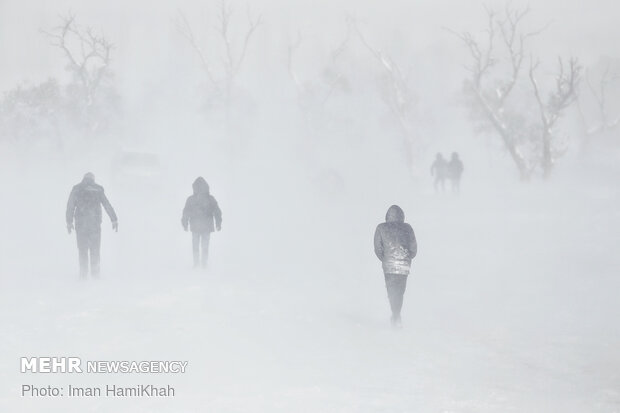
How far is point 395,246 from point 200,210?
5146mm

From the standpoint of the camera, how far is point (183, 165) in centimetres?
4362

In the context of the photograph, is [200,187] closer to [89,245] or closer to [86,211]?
[86,211]

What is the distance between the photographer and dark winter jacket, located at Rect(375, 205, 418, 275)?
350 inches

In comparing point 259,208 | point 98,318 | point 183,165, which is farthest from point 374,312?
point 183,165

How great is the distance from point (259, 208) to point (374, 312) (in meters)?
16.6

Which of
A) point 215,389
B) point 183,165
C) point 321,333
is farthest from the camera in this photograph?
point 183,165

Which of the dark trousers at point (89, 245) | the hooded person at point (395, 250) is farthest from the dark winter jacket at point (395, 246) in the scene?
the dark trousers at point (89, 245)

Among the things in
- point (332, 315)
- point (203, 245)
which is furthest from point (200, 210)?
point (332, 315)

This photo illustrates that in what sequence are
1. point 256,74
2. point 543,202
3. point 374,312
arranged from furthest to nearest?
1. point 256,74
2. point 543,202
3. point 374,312

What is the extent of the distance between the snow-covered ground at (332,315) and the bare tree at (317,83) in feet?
59.7

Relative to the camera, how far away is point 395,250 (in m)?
8.91

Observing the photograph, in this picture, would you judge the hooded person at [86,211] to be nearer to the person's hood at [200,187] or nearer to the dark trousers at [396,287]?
the person's hood at [200,187]

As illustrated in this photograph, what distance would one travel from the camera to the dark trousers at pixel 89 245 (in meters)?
11.6

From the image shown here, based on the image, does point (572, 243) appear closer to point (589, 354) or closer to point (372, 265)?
point (372, 265)
